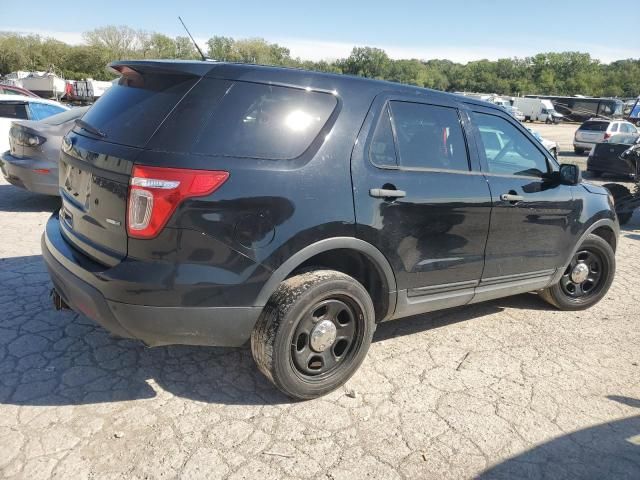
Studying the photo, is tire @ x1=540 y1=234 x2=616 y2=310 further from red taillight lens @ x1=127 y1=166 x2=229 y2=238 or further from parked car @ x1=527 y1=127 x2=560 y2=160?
red taillight lens @ x1=127 y1=166 x2=229 y2=238

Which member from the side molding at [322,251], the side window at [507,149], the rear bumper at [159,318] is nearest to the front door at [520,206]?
the side window at [507,149]

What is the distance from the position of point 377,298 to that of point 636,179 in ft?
26.7

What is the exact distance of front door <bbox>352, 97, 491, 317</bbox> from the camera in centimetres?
298

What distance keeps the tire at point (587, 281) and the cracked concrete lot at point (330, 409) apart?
0.53m

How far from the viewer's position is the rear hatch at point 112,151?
254 cm

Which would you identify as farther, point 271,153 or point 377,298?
point 377,298

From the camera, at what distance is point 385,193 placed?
2975 mm

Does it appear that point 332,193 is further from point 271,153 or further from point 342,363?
point 342,363

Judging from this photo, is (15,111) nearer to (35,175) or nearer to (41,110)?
(41,110)

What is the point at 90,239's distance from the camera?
2.74m

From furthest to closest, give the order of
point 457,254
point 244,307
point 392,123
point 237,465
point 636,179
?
point 636,179 < point 457,254 < point 392,123 < point 244,307 < point 237,465

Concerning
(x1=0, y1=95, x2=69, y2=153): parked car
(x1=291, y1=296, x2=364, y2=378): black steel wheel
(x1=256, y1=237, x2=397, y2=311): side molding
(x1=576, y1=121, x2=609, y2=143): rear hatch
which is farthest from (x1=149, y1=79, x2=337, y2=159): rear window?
(x1=576, y1=121, x2=609, y2=143): rear hatch

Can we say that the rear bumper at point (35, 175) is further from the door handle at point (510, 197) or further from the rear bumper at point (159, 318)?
the door handle at point (510, 197)

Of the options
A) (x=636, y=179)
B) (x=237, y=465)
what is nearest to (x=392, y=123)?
(x=237, y=465)
